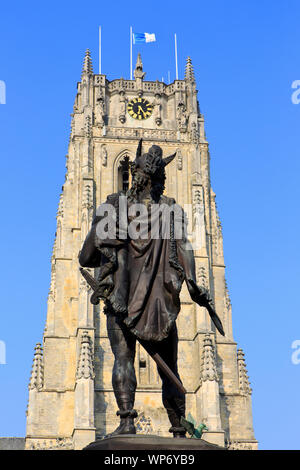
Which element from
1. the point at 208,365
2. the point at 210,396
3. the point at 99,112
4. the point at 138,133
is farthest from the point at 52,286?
the point at 99,112

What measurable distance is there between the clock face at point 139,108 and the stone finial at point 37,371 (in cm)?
1562

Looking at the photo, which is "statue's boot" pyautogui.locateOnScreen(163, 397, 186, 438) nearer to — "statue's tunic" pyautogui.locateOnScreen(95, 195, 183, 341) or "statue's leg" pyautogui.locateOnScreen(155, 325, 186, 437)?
"statue's leg" pyautogui.locateOnScreen(155, 325, 186, 437)

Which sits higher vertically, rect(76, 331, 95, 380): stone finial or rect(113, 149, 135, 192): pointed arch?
rect(113, 149, 135, 192): pointed arch

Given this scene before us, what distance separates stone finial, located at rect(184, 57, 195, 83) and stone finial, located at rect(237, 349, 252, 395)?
17715 mm

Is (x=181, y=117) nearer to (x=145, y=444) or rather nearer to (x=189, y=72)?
(x=189, y=72)

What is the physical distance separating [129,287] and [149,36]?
5007 cm

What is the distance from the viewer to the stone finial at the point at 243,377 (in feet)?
144

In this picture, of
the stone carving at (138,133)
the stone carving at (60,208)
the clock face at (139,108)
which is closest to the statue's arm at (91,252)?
the stone carving at (60,208)

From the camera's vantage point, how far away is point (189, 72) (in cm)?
5322

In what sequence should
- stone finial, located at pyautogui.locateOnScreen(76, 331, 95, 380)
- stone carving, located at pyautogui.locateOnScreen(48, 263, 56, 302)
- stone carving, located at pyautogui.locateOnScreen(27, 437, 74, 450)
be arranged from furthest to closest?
stone carving, located at pyautogui.locateOnScreen(48, 263, 56, 302), stone carving, located at pyautogui.locateOnScreen(27, 437, 74, 450), stone finial, located at pyautogui.locateOnScreen(76, 331, 95, 380)

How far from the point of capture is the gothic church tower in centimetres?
4097

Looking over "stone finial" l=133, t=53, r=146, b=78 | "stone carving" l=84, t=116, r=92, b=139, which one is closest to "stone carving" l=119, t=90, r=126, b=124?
"stone carving" l=84, t=116, r=92, b=139

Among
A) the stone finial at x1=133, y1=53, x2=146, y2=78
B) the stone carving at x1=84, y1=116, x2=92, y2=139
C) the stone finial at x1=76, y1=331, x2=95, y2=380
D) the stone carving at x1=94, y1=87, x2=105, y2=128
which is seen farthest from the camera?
the stone finial at x1=133, y1=53, x2=146, y2=78
